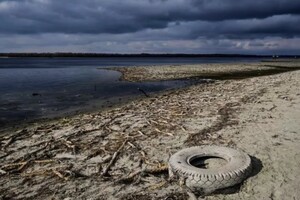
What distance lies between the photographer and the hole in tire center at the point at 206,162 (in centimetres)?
820

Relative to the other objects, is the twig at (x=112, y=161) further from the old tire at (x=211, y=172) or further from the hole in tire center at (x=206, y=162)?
the hole in tire center at (x=206, y=162)

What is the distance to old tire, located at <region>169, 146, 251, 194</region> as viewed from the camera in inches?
269

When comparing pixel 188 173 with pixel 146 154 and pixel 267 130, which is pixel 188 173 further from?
pixel 267 130

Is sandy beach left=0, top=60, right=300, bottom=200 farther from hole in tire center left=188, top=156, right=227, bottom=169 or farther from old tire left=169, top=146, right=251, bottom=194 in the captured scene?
hole in tire center left=188, top=156, right=227, bottom=169

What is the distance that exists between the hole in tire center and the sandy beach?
82 centimetres

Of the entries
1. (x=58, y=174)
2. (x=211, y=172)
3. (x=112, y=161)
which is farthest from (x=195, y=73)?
(x=211, y=172)

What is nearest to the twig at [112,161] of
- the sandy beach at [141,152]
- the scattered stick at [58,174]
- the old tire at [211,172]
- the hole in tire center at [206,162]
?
the sandy beach at [141,152]

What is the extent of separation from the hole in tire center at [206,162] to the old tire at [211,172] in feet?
0.27

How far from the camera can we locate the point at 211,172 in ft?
23.0

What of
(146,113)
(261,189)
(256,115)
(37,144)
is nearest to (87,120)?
(146,113)

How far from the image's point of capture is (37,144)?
11156 millimetres

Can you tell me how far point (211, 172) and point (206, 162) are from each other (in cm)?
140

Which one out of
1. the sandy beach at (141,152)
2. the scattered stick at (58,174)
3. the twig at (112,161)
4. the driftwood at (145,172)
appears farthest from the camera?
the twig at (112,161)

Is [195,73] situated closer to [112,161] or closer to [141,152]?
[141,152]
